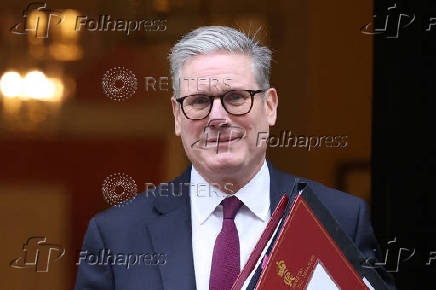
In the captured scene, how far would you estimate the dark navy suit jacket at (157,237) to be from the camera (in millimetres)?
2365

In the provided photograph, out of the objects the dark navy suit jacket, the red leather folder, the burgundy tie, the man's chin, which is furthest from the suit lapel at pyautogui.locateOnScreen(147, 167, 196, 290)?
the red leather folder

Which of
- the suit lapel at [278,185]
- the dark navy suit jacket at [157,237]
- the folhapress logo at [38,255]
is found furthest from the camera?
the folhapress logo at [38,255]

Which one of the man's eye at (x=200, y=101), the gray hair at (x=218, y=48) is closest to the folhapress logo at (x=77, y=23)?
the gray hair at (x=218, y=48)

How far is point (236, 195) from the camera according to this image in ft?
7.92

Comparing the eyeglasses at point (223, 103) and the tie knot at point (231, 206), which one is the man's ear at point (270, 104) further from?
the tie knot at point (231, 206)

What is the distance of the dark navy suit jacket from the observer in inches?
93.1

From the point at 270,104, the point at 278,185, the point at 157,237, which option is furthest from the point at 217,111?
the point at 157,237

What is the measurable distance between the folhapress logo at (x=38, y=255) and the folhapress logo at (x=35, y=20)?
1046mm

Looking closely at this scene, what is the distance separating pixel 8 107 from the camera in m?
3.14

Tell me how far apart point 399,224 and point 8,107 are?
2104 mm

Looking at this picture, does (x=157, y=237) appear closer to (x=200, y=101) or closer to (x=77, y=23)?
(x=200, y=101)

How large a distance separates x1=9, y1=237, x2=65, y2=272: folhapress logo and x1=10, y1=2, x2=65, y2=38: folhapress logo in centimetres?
105

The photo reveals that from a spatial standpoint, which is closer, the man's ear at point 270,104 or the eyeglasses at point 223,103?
the eyeglasses at point 223,103

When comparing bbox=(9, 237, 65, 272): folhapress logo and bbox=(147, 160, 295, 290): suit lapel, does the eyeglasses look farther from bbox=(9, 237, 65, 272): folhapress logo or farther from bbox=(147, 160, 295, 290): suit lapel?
bbox=(9, 237, 65, 272): folhapress logo
